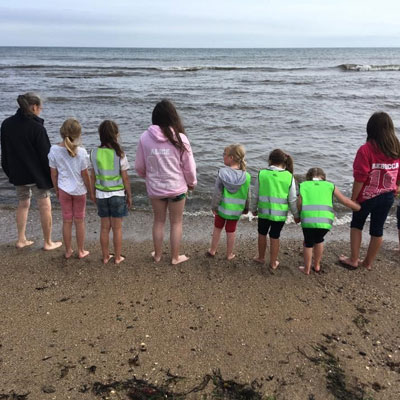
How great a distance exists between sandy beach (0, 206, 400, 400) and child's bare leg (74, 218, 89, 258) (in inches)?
4.7

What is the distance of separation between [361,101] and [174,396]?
63.0ft

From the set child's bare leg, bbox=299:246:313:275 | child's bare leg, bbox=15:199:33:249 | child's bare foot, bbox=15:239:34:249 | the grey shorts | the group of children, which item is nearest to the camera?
the group of children

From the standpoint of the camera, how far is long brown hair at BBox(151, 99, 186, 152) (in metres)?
3.98

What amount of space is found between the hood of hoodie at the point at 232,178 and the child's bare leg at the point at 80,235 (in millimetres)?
1810

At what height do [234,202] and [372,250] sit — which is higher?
[234,202]

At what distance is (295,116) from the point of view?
49.4 ft

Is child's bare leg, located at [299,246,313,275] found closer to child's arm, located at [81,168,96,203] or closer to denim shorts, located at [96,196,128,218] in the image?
denim shorts, located at [96,196,128,218]

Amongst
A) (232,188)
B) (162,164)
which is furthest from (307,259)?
(162,164)

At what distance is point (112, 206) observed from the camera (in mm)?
4340

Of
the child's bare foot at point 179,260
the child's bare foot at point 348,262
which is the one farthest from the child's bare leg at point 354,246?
the child's bare foot at point 179,260

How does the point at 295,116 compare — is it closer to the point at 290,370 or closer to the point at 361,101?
Result: the point at 361,101

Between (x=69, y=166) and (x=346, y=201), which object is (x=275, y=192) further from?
(x=69, y=166)

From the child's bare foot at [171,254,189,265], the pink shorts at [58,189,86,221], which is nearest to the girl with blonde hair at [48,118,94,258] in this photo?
the pink shorts at [58,189,86,221]

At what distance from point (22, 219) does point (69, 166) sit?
1.26 metres
